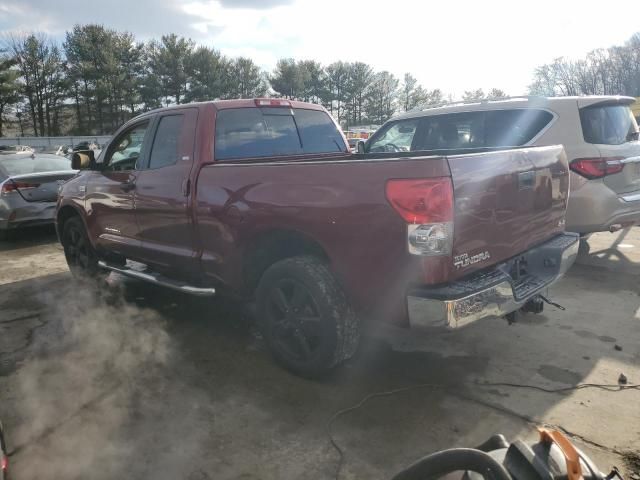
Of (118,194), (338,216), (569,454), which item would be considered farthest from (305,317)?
(118,194)

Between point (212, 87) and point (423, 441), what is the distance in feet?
183

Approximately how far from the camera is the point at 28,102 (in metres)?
49.2

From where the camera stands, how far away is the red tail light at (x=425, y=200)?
8.61 feet

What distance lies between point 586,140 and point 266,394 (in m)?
4.08

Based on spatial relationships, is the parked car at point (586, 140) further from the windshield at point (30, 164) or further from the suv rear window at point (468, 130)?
the windshield at point (30, 164)

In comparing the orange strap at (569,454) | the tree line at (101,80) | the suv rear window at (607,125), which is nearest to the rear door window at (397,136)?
the suv rear window at (607,125)

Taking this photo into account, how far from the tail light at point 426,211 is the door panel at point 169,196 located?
77.4 inches

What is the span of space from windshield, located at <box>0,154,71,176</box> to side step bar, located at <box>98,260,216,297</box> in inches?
183

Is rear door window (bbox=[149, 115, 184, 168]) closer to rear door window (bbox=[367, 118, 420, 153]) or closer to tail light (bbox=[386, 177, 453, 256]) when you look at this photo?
tail light (bbox=[386, 177, 453, 256])

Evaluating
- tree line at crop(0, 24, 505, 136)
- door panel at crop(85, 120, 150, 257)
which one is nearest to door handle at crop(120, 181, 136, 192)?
door panel at crop(85, 120, 150, 257)

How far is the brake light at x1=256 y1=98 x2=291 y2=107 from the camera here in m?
4.48

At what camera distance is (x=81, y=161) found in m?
5.26

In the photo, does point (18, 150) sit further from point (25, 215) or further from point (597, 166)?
point (597, 166)

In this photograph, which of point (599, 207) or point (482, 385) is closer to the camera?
point (482, 385)
